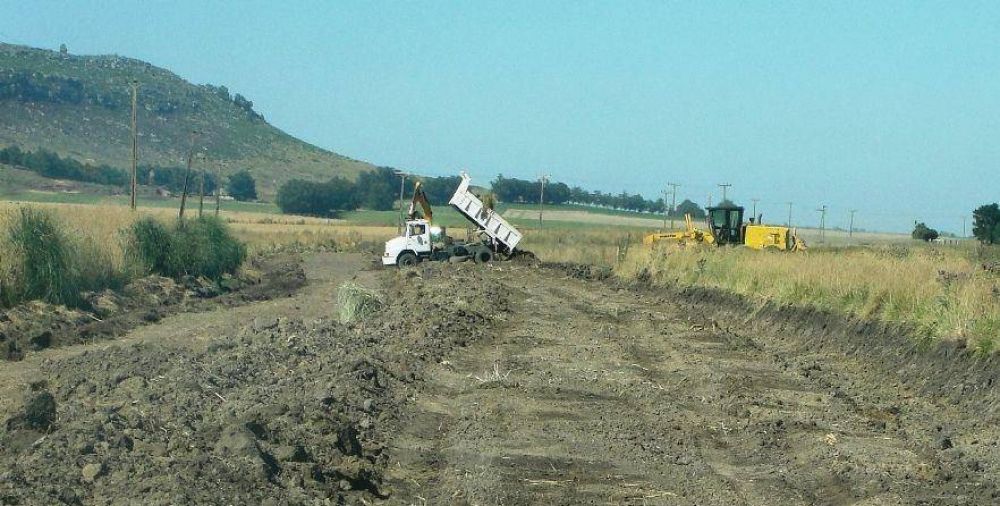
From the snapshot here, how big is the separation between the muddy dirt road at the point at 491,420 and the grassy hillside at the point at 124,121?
111 metres

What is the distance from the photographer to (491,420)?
39.2 ft

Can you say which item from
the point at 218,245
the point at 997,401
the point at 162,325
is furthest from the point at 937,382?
the point at 218,245

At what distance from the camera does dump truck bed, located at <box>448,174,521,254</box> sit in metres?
49.2

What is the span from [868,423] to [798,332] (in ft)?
30.1

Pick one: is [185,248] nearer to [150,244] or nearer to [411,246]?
[150,244]

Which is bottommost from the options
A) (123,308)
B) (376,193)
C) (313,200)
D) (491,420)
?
(123,308)

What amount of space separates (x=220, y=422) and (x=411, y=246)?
3803 cm

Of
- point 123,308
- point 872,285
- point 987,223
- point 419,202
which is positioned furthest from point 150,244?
point 987,223

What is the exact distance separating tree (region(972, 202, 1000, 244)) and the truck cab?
26.5 meters

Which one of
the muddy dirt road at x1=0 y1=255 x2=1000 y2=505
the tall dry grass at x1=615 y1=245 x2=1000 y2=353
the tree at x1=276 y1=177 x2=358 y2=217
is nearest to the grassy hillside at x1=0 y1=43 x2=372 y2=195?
the tree at x1=276 y1=177 x2=358 y2=217

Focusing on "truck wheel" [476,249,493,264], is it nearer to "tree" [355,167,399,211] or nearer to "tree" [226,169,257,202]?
"tree" [355,167,399,211]

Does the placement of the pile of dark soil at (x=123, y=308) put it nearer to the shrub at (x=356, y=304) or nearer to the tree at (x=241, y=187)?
the shrub at (x=356, y=304)

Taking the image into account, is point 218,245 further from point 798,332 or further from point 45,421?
point 45,421

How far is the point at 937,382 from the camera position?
14664mm
